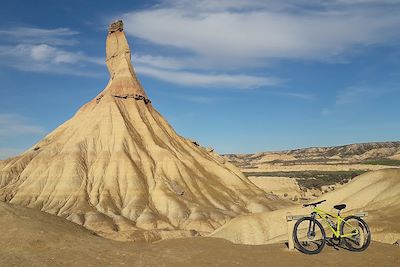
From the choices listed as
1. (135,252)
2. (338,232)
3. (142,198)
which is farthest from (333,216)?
(142,198)

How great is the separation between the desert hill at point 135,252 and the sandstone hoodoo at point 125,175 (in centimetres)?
4069

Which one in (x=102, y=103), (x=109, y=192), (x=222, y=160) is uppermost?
(x=102, y=103)

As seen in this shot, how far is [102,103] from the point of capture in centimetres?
9394

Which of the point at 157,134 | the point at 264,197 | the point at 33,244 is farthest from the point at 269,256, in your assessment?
the point at 157,134

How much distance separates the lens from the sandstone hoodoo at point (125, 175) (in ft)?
228

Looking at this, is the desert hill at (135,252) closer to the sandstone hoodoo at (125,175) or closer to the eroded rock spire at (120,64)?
the sandstone hoodoo at (125,175)

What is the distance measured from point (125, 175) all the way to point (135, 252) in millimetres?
62880

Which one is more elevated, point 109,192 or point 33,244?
point 109,192

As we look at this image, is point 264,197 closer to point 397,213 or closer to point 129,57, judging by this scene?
point 129,57

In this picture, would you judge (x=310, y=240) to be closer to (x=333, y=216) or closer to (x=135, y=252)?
(x=333, y=216)

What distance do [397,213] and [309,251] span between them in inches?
497

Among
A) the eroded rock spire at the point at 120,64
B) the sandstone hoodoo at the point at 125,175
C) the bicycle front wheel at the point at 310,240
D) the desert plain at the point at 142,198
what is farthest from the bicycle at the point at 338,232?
the eroded rock spire at the point at 120,64

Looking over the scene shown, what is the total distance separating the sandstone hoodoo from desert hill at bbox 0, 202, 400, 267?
134 feet

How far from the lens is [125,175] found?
78500 millimetres
